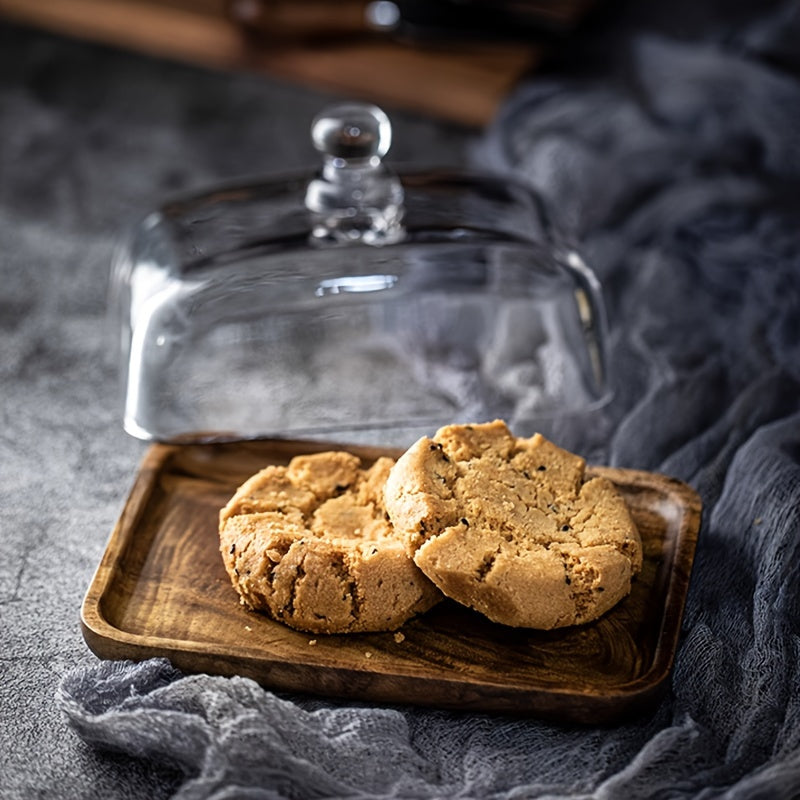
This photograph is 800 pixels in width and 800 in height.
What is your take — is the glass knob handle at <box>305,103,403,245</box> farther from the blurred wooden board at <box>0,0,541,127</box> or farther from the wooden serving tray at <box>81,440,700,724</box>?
the blurred wooden board at <box>0,0,541,127</box>

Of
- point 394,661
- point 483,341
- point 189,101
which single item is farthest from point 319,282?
point 189,101

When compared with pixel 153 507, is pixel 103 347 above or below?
below

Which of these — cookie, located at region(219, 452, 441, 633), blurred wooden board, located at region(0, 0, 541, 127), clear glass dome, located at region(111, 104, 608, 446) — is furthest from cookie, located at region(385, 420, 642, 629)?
blurred wooden board, located at region(0, 0, 541, 127)

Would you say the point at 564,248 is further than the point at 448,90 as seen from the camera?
No

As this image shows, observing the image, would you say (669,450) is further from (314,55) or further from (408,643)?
(314,55)

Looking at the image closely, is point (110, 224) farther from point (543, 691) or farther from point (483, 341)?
point (543, 691)

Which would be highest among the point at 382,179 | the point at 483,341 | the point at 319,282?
the point at 382,179

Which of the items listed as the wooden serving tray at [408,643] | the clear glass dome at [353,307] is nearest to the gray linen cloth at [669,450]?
the wooden serving tray at [408,643]
